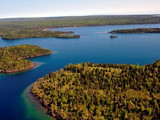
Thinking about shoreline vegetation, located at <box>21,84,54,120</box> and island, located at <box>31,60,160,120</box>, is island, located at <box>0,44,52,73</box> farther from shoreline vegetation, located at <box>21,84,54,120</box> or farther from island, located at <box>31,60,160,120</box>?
shoreline vegetation, located at <box>21,84,54,120</box>

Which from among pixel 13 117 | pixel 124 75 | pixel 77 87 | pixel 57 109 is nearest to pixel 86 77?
pixel 77 87

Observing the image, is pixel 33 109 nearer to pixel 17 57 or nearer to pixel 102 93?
pixel 102 93

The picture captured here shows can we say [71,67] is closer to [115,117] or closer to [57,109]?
[57,109]

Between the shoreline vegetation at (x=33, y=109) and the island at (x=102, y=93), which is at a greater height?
the island at (x=102, y=93)

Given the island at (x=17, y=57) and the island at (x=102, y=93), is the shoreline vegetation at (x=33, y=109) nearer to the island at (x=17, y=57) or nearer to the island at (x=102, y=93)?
the island at (x=102, y=93)

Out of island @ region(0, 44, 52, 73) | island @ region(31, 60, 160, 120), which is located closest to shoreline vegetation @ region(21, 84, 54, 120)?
island @ region(31, 60, 160, 120)

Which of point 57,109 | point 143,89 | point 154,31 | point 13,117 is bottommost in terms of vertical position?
point 13,117

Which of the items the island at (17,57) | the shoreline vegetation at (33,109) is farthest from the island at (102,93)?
the island at (17,57)
